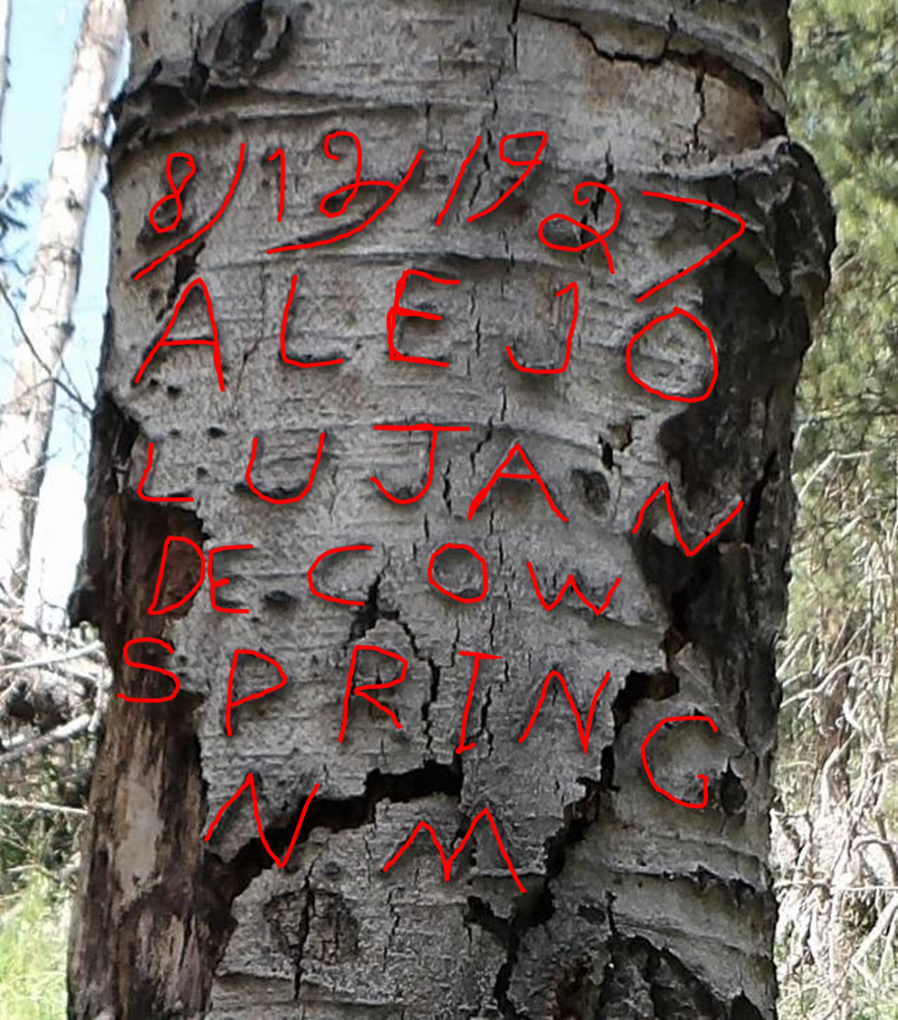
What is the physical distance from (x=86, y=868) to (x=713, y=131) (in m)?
0.50

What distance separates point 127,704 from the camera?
70 cm

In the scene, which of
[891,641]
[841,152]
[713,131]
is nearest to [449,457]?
[713,131]

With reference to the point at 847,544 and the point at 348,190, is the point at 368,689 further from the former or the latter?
the point at 847,544

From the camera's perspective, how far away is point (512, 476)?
64cm

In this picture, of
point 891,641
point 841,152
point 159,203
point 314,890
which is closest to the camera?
point 314,890

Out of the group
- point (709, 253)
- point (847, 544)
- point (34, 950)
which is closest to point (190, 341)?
point (709, 253)

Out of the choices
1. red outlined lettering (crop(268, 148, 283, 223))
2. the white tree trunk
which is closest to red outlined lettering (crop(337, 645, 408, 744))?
red outlined lettering (crop(268, 148, 283, 223))

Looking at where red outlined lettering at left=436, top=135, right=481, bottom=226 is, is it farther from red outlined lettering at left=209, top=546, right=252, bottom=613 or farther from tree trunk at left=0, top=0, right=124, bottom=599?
tree trunk at left=0, top=0, right=124, bottom=599

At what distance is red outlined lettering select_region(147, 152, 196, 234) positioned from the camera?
0.71 metres

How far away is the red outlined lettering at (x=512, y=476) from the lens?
2.09 ft

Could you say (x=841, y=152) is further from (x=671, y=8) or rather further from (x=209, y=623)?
(x=209, y=623)

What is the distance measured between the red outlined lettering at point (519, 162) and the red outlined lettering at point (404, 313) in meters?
0.03

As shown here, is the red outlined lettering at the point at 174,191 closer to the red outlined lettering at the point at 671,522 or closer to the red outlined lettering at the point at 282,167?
the red outlined lettering at the point at 282,167

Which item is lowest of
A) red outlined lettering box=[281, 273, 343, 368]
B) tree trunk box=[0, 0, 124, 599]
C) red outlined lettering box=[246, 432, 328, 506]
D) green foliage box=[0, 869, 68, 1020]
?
green foliage box=[0, 869, 68, 1020]
